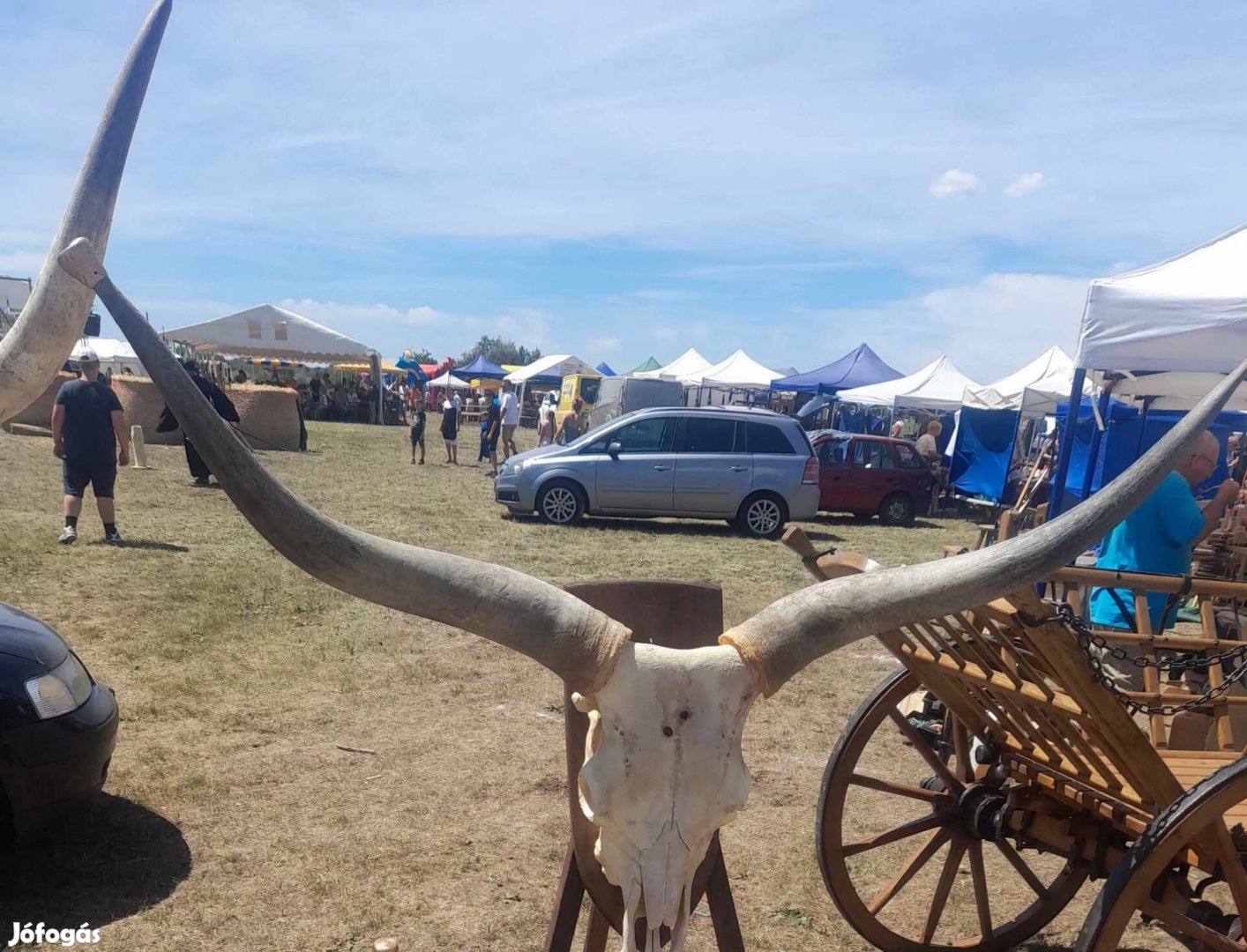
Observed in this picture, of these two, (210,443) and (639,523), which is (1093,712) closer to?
(210,443)

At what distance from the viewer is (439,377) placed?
50.2m

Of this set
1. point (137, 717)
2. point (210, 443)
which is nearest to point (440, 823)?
point (137, 717)

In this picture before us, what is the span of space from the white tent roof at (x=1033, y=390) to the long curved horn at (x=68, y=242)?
1791cm

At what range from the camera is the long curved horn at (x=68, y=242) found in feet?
7.26

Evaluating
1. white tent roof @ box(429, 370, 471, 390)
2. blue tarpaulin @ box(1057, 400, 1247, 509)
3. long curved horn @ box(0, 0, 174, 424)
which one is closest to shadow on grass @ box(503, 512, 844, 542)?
blue tarpaulin @ box(1057, 400, 1247, 509)

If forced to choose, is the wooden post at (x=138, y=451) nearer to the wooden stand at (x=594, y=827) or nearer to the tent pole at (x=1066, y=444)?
the tent pole at (x=1066, y=444)

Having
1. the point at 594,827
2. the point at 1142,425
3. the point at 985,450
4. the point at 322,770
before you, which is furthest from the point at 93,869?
the point at 985,450

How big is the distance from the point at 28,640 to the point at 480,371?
47699 mm

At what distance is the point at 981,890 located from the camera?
3844 millimetres

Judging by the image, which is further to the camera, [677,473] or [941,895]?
[677,473]

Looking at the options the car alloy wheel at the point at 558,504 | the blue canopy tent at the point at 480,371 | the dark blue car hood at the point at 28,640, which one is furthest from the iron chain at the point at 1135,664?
the blue canopy tent at the point at 480,371

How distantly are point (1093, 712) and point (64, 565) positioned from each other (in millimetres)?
9342

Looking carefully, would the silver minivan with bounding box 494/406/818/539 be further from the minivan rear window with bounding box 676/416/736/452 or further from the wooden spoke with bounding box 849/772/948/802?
the wooden spoke with bounding box 849/772/948/802

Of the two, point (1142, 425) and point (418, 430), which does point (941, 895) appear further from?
point (418, 430)
